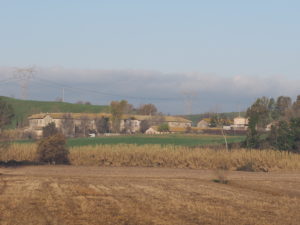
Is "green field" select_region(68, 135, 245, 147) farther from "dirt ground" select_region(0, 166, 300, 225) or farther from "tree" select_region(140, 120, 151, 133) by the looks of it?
"dirt ground" select_region(0, 166, 300, 225)

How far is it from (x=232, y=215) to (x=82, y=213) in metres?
5.43

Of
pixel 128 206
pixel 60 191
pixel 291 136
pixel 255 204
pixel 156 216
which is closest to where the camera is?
pixel 156 216

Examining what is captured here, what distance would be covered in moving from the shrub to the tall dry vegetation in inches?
67.6

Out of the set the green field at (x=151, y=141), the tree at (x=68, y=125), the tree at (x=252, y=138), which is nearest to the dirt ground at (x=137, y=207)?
the tree at (x=252, y=138)

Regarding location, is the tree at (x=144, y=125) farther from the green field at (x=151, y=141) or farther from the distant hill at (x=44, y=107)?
the green field at (x=151, y=141)

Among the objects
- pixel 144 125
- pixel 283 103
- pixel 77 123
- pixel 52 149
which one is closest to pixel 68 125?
pixel 77 123

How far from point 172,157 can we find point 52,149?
48.4 ft

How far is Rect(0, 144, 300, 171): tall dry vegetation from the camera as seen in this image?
65.5 m

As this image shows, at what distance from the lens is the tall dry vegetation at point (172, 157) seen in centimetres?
6550

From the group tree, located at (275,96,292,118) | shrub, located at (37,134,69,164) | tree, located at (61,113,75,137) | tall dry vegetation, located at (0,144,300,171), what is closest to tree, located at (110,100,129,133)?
tree, located at (61,113,75,137)

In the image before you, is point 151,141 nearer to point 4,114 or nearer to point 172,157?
point 172,157

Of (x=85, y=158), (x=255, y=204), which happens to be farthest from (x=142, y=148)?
(x=255, y=204)

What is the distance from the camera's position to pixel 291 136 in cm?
7738

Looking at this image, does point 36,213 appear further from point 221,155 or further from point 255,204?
point 221,155
